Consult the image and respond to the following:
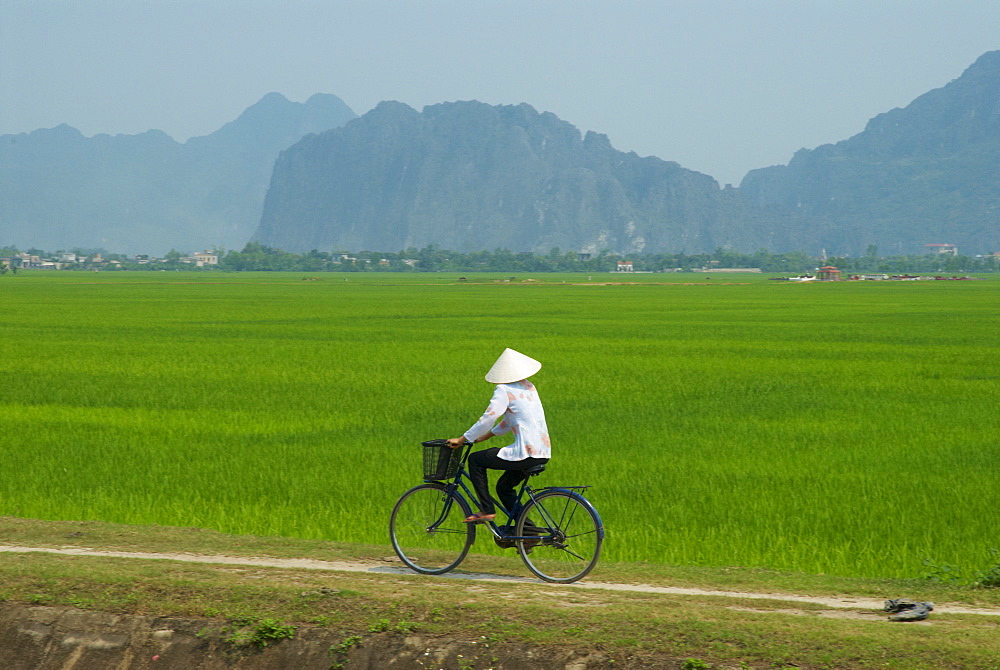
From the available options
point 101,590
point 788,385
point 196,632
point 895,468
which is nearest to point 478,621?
point 196,632

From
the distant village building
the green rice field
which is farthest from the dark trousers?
the distant village building

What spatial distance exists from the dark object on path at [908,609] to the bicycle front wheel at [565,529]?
1963 millimetres

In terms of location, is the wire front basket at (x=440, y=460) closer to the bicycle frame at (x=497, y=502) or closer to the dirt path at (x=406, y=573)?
the bicycle frame at (x=497, y=502)

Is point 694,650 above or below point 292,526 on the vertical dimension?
above

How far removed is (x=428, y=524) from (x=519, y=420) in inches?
53.1

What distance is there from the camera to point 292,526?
11.6 meters

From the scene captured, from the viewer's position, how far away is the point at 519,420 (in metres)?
7.93

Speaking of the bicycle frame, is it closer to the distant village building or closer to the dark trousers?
the dark trousers

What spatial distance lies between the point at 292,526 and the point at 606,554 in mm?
3325

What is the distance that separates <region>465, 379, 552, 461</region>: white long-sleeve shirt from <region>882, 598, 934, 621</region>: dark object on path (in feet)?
8.19

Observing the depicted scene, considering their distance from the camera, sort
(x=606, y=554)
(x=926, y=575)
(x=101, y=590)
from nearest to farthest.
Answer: (x=101, y=590)
(x=926, y=575)
(x=606, y=554)

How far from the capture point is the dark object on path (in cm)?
722

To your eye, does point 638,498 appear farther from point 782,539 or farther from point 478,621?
point 478,621

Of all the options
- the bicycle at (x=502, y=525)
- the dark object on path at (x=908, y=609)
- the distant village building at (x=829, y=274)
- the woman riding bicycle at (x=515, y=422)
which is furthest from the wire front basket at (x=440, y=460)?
the distant village building at (x=829, y=274)
